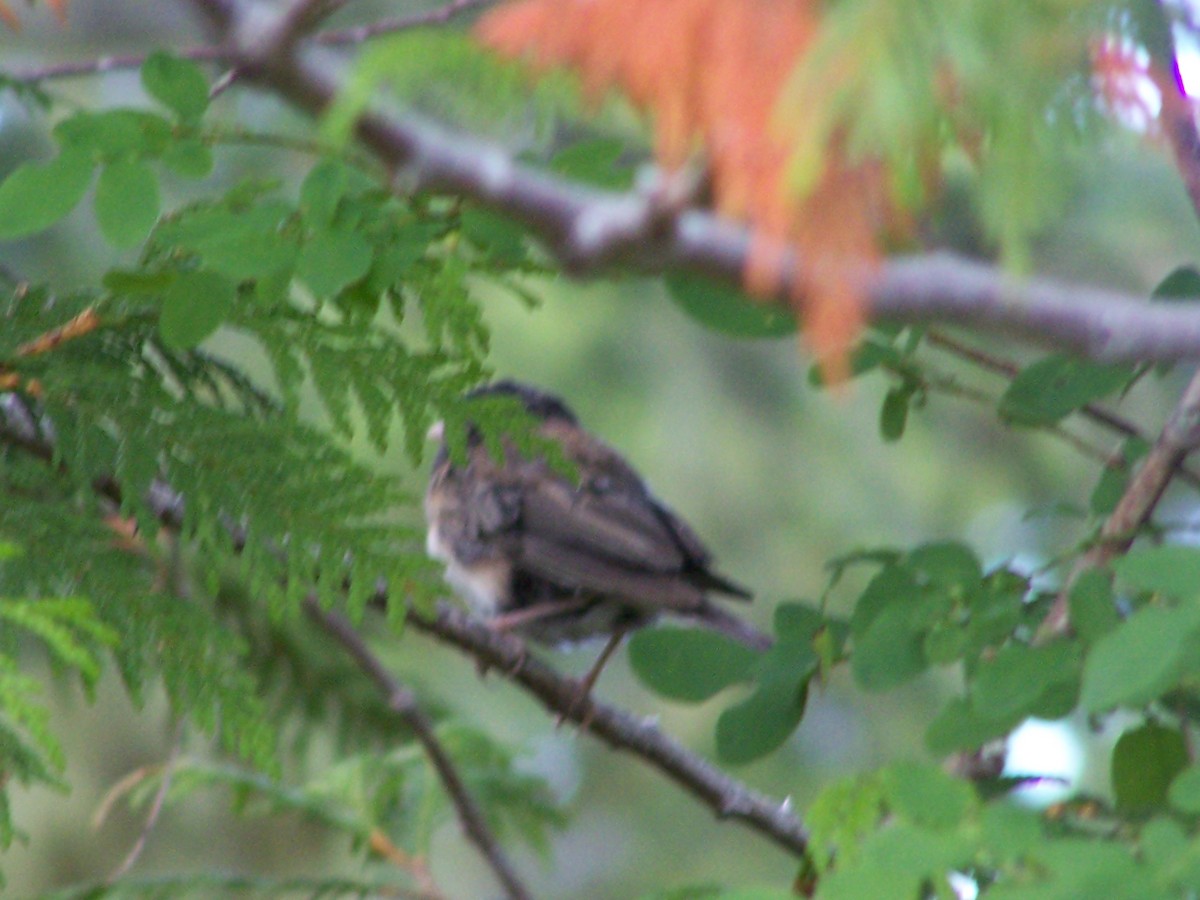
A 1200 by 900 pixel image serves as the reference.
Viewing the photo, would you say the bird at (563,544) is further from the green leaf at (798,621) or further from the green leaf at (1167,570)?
the green leaf at (1167,570)

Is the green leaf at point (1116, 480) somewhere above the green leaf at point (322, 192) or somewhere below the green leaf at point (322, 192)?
above

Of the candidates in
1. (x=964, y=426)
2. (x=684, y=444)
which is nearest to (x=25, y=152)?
(x=684, y=444)

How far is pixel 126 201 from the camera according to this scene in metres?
1.79

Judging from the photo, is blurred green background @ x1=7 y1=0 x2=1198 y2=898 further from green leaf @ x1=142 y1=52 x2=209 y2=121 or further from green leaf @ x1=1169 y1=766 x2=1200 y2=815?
green leaf @ x1=1169 y1=766 x2=1200 y2=815

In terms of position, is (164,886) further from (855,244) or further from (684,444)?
(684,444)

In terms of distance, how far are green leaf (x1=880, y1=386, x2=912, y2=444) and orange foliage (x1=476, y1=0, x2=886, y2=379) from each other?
1.25 meters

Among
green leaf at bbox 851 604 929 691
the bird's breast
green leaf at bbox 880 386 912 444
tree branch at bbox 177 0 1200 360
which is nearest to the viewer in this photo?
tree branch at bbox 177 0 1200 360

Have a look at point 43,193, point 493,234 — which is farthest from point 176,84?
point 493,234

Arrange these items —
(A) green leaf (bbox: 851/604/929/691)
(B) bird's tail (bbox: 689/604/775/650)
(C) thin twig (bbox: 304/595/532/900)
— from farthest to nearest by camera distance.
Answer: (B) bird's tail (bbox: 689/604/775/650) → (C) thin twig (bbox: 304/595/532/900) → (A) green leaf (bbox: 851/604/929/691)

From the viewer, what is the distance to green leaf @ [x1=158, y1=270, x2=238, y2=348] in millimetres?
1868

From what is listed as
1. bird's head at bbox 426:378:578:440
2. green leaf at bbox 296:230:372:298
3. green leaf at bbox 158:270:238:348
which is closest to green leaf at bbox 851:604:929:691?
green leaf at bbox 296:230:372:298

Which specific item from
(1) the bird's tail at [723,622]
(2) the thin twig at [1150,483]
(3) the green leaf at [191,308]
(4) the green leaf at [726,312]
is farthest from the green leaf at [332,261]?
(1) the bird's tail at [723,622]

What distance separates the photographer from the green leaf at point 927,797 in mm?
1538

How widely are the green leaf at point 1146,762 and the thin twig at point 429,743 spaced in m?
1.35
